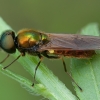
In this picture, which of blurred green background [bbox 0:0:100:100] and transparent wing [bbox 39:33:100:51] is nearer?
transparent wing [bbox 39:33:100:51]

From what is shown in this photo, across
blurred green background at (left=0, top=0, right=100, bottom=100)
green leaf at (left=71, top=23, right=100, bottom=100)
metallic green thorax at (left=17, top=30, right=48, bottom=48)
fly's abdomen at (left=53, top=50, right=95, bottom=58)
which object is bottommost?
blurred green background at (left=0, top=0, right=100, bottom=100)

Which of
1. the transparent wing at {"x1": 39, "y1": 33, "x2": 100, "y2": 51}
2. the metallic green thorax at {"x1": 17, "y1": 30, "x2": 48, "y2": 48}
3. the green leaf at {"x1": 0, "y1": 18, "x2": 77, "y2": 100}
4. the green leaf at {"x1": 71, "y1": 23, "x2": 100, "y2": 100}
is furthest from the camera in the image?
the metallic green thorax at {"x1": 17, "y1": 30, "x2": 48, "y2": 48}

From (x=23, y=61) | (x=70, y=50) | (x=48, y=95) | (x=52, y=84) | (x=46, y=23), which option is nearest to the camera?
(x=48, y=95)

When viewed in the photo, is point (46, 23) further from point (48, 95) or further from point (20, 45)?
point (48, 95)

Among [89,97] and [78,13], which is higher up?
[89,97]

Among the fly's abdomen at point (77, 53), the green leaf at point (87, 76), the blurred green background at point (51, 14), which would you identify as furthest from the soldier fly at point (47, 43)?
the blurred green background at point (51, 14)

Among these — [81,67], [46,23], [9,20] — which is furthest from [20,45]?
[9,20]

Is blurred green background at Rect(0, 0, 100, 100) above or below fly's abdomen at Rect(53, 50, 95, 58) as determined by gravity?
below

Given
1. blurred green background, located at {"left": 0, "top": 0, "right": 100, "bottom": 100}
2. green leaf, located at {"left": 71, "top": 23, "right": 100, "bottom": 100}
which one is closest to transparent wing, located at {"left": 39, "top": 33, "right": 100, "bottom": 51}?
green leaf, located at {"left": 71, "top": 23, "right": 100, "bottom": 100}

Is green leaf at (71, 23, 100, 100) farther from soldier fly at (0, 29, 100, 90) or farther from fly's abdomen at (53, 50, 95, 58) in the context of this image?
soldier fly at (0, 29, 100, 90)
